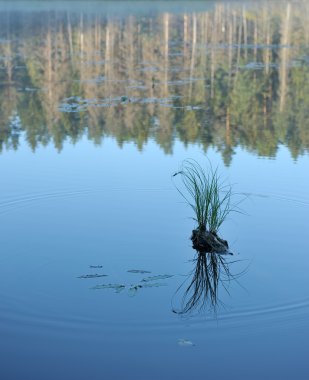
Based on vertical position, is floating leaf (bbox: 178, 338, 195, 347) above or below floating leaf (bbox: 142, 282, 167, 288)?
below

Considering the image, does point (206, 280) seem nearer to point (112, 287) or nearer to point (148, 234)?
point (112, 287)

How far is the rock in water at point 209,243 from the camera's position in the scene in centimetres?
841

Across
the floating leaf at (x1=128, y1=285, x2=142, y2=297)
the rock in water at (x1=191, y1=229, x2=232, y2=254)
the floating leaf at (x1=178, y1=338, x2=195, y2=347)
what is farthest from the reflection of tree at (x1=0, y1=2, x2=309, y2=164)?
the floating leaf at (x1=178, y1=338, x2=195, y2=347)

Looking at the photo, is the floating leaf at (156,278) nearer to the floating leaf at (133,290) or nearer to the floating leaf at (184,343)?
the floating leaf at (133,290)

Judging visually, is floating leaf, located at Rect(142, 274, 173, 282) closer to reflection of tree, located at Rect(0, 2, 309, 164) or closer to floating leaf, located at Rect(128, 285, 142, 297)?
floating leaf, located at Rect(128, 285, 142, 297)

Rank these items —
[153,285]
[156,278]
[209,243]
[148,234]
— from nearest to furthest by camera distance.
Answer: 1. [153,285]
2. [156,278]
3. [209,243]
4. [148,234]

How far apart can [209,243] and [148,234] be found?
83 cm

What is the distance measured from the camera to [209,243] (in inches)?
333

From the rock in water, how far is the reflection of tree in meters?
5.53

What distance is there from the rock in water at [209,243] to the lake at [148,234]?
0.13 metres

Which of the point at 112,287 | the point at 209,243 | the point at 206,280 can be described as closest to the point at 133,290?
the point at 112,287

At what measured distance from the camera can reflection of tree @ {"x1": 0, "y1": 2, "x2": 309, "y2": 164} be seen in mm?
16141

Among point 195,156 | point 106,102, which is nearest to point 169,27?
point 106,102

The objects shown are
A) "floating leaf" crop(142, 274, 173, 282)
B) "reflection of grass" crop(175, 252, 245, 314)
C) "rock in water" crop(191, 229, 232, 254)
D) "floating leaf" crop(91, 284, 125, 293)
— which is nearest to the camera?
"reflection of grass" crop(175, 252, 245, 314)
